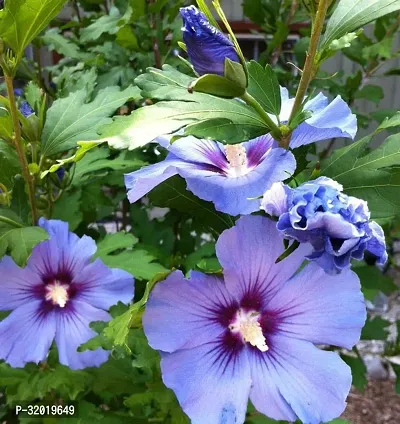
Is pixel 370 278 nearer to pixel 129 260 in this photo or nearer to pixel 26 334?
pixel 129 260

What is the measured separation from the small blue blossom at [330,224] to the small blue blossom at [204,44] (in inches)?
5.1

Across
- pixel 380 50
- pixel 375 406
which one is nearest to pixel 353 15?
pixel 380 50

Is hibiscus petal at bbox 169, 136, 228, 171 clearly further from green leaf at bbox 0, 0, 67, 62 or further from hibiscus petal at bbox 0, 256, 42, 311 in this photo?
hibiscus petal at bbox 0, 256, 42, 311

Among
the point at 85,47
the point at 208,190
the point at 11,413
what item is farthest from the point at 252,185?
the point at 85,47

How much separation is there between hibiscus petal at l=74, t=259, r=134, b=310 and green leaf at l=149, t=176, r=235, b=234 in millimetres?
253

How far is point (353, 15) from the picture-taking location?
58cm

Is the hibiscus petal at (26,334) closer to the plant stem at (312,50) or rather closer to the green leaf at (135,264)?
the green leaf at (135,264)

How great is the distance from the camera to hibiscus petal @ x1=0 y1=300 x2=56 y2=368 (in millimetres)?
783

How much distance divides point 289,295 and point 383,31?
1152 millimetres

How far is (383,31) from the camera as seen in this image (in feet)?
4.91

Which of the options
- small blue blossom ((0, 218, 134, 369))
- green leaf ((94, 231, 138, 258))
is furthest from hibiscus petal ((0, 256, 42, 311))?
green leaf ((94, 231, 138, 258))

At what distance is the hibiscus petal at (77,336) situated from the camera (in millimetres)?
828

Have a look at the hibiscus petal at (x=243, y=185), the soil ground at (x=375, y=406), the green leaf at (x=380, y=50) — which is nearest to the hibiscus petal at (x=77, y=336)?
the hibiscus petal at (x=243, y=185)

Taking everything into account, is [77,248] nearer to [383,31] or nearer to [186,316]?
[186,316]
